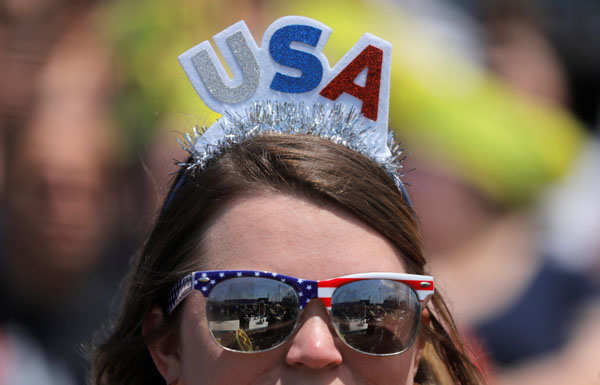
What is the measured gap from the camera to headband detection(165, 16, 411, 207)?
1312mm

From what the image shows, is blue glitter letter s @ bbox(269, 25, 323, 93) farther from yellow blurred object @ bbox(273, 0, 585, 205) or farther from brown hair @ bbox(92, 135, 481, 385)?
yellow blurred object @ bbox(273, 0, 585, 205)

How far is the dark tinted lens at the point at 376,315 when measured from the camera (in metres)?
1.12

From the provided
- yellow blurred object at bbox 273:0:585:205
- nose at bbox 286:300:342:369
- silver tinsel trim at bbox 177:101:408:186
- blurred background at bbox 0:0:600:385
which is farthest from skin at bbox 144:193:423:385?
yellow blurred object at bbox 273:0:585:205

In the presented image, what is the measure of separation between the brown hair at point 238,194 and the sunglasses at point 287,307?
0.40ft

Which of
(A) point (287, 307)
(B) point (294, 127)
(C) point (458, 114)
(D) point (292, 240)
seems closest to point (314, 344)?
(A) point (287, 307)

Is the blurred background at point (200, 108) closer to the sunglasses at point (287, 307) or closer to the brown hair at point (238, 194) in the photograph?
the brown hair at point (238, 194)

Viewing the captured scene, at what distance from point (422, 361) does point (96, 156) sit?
61.4 inches

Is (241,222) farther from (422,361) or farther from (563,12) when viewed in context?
(563,12)

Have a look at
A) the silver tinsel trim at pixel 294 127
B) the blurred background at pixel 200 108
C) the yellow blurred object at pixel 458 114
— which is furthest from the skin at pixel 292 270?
the yellow blurred object at pixel 458 114

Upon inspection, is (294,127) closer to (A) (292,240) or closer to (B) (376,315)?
(A) (292,240)

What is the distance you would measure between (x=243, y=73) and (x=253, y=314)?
49 centimetres

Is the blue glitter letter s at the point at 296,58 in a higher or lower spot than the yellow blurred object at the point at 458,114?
higher

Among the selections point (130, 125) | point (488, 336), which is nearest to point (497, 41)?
point (488, 336)

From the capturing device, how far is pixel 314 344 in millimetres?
1080
